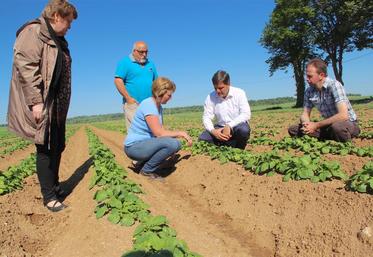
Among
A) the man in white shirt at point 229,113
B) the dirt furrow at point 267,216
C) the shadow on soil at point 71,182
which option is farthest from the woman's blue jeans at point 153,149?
the man in white shirt at point 229,113

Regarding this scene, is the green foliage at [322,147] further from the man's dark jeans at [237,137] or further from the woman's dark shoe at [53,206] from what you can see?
the woman's dark shoe at [53,206]

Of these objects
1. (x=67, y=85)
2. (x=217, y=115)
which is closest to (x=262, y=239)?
(x=67, y=85)

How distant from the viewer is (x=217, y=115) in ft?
24.2

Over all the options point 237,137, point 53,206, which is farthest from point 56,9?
point 237,137

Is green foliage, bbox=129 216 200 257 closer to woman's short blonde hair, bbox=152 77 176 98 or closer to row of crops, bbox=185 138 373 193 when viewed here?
row of crops, bbox=185 138 373 193

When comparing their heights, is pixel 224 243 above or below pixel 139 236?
below

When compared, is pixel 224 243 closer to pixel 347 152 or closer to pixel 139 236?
pixel 139 236

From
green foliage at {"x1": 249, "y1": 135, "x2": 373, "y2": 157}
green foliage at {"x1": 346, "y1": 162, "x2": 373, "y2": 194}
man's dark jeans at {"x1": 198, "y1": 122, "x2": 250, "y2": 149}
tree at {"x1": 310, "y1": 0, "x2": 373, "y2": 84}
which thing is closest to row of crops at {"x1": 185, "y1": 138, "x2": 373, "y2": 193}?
green foliage at {"x1": 346, "y1": 162, "x2": 373, "y2": 194}

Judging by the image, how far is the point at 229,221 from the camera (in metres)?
4.36

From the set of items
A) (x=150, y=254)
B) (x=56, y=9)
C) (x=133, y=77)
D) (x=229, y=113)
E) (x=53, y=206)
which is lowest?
(x=53, y=206)

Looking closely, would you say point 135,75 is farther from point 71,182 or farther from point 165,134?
point 71,182

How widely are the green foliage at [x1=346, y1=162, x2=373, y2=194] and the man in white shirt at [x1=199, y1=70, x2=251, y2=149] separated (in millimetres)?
3281

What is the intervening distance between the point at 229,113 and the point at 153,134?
1850 millimetres

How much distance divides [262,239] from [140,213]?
1256 millimetres
